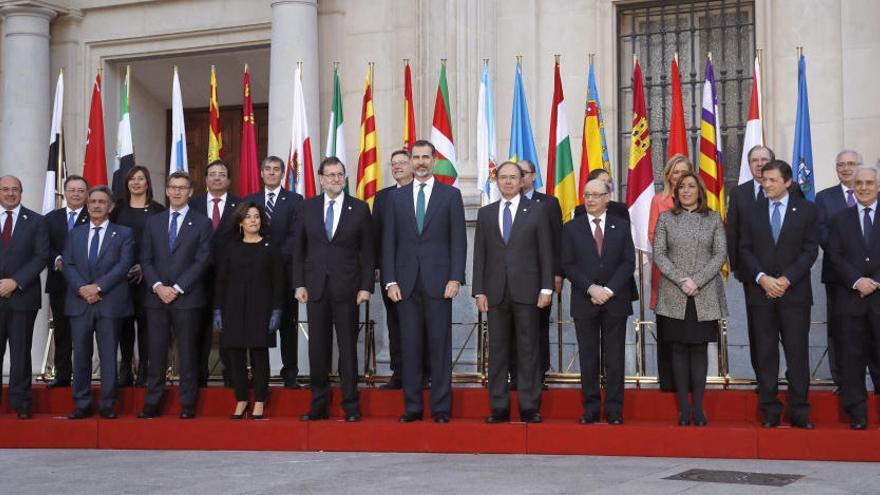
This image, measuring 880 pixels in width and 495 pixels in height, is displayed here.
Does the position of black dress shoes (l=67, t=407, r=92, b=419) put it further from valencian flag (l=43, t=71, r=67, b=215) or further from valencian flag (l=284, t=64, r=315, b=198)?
valencian flag (l=43, t=71, r=67, b=215)

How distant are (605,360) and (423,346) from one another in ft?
4.38

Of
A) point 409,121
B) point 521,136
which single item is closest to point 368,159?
point 409,121

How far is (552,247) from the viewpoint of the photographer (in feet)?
29.5

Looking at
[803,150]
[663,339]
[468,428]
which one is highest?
[803,150]

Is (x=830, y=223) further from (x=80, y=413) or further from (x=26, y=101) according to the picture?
(x=26, y=101)

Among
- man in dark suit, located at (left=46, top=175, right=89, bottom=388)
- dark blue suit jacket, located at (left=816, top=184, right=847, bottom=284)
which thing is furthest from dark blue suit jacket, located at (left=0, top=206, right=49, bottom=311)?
dark blue suit jacket, located at (left=816, top=184, right=847, bottom=284)

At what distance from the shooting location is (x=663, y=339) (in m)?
8.69

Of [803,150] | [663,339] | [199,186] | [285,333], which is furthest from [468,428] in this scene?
[199,186]

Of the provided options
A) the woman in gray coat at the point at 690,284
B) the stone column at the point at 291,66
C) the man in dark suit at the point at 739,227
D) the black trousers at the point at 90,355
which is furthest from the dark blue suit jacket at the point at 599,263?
the stone column at the point at 291,66

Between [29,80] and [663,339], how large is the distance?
9.37 metres

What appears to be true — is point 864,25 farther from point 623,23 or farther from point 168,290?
point 168,290

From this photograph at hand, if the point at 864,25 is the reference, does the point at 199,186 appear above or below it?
below

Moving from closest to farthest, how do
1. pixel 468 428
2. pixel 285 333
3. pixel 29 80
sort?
pixel 468 428 < pixel 285 333 < pixel 29 80

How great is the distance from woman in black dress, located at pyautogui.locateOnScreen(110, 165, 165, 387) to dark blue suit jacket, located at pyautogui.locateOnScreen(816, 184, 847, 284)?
205 inches
